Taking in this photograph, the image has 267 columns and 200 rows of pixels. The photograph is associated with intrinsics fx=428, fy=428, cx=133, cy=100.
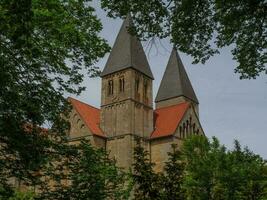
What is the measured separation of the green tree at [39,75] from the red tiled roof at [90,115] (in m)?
28.8

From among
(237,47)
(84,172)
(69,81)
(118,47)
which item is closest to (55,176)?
(84,172)

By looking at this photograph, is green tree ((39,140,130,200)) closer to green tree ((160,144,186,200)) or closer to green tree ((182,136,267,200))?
green tree ((160,144,186,200))

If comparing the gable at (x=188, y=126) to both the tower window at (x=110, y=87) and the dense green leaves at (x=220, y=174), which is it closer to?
the tower window at (x=110, y=87)

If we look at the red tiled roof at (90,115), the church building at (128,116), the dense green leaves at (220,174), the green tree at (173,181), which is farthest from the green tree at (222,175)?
the green tree at (173,181)

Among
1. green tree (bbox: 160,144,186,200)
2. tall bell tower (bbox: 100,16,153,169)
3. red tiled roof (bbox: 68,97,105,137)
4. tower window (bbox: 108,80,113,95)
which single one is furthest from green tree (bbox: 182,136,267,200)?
green tree (bbox: 160,144,186,200)

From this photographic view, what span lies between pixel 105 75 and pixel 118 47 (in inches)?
137

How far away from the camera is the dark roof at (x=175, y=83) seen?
56.6 metres

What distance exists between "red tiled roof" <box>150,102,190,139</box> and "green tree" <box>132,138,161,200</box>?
110ft

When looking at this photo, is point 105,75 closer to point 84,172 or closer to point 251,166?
point 251,166

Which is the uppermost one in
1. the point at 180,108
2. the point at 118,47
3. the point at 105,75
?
the point at 118,47

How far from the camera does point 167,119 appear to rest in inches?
1817

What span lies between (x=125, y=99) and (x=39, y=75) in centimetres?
3057

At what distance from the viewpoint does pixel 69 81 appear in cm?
1378

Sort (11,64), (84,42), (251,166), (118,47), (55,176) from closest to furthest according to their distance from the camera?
(11,64) < (55,176) < (84,42) < (251,166) < (118,47)
